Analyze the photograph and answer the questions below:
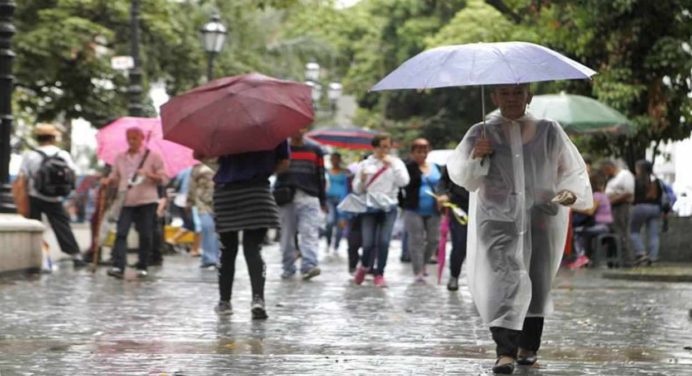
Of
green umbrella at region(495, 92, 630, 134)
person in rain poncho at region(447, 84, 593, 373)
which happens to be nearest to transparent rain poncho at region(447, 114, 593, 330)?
person in rain poncho at region(447, 84, 593, 373)

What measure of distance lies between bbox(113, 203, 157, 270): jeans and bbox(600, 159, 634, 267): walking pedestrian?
810cm

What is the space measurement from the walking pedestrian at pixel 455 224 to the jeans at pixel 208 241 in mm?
4898

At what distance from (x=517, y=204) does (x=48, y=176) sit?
11105 millimetres

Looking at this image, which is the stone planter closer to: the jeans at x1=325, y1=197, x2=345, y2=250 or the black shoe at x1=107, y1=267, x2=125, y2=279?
the black shoe at x1=107, y1=267, x2=125, y2=279

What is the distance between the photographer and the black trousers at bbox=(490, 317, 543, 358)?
8.72m

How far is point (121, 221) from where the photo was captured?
18.0 m

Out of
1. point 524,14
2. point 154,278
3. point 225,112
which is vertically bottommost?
point 154,278

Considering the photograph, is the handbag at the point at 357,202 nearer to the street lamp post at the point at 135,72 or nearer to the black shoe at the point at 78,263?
the black shoe at the point at 78,263

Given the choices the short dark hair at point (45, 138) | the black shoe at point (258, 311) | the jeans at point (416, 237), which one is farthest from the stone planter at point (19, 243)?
the black shoe at point (258, 311)

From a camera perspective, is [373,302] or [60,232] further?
[60,232]

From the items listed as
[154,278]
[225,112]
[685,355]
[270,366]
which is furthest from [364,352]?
[154,278]

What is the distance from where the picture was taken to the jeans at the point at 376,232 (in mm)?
17906

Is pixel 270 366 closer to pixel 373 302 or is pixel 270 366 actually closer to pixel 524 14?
pixel 373 302

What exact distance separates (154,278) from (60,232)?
2.54 meters
